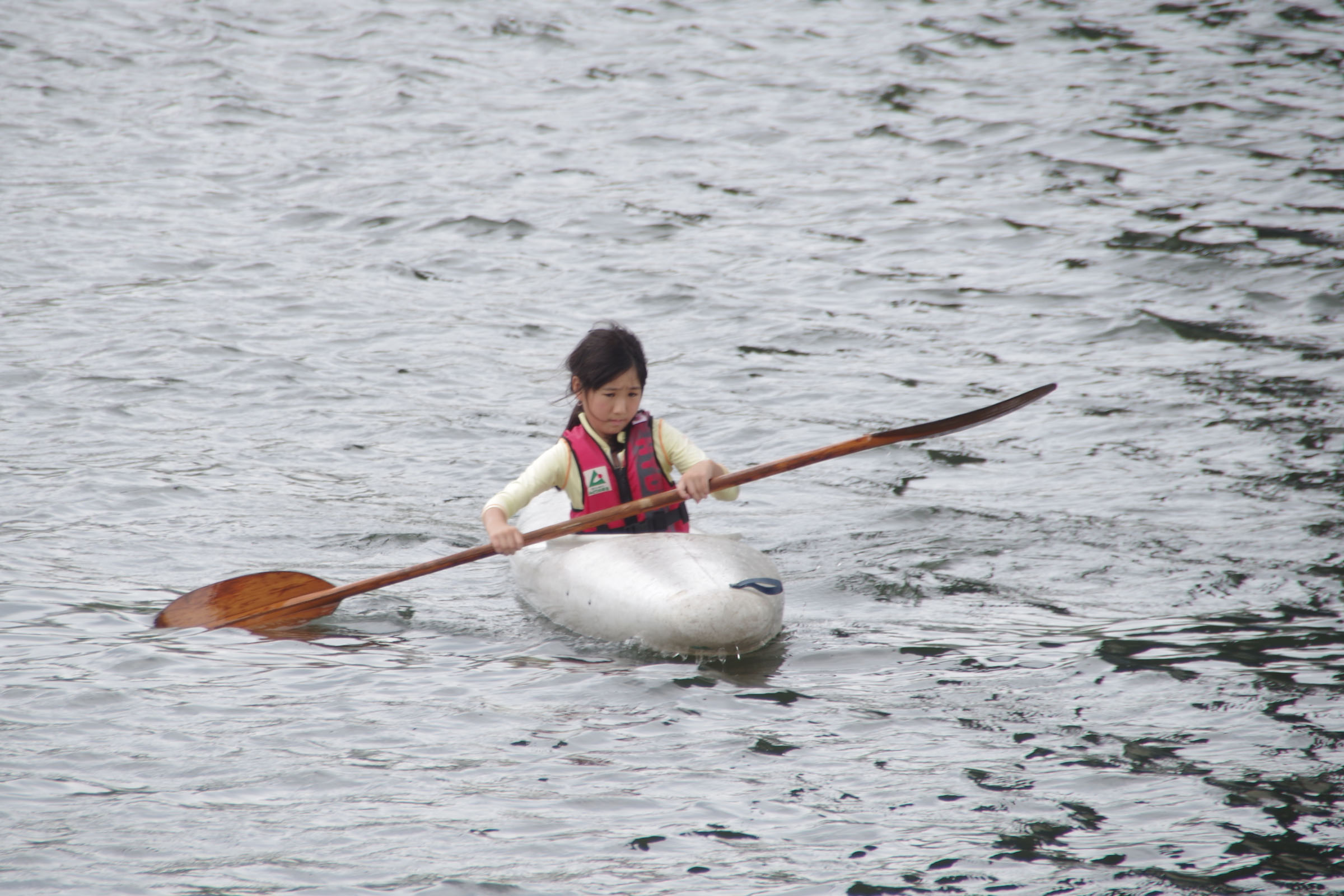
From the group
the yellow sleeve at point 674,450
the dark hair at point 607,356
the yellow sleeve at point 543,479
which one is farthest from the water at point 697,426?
the dark hair at point 607,356

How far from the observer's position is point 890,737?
163 inches

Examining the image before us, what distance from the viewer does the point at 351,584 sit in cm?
545

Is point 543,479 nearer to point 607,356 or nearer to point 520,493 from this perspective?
point 520,493

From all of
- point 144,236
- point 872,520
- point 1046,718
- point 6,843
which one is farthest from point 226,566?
point 144,236

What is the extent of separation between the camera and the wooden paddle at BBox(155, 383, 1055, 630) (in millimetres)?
5035

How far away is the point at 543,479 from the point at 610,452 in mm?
284

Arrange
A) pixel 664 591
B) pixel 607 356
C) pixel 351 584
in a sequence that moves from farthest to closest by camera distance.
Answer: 1. pixel 351 584
2. pixel 607 356
3. pixel 664 591

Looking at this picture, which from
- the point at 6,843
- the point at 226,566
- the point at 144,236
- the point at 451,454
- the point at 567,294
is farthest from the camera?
the point at 144,236

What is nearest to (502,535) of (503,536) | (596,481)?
(503,536)

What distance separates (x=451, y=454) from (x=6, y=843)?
4243 millimetres

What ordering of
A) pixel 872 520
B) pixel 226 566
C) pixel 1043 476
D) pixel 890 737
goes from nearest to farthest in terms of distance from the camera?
pixel 890 737
pixel 226 566
pixel 872 520
pixel 1043 476

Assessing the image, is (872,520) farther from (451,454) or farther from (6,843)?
(6,843)

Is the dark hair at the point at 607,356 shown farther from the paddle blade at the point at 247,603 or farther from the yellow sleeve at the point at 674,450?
the paddle blade at the point at 247,603

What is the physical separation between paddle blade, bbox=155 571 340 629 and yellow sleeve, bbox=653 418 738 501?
1419mm
